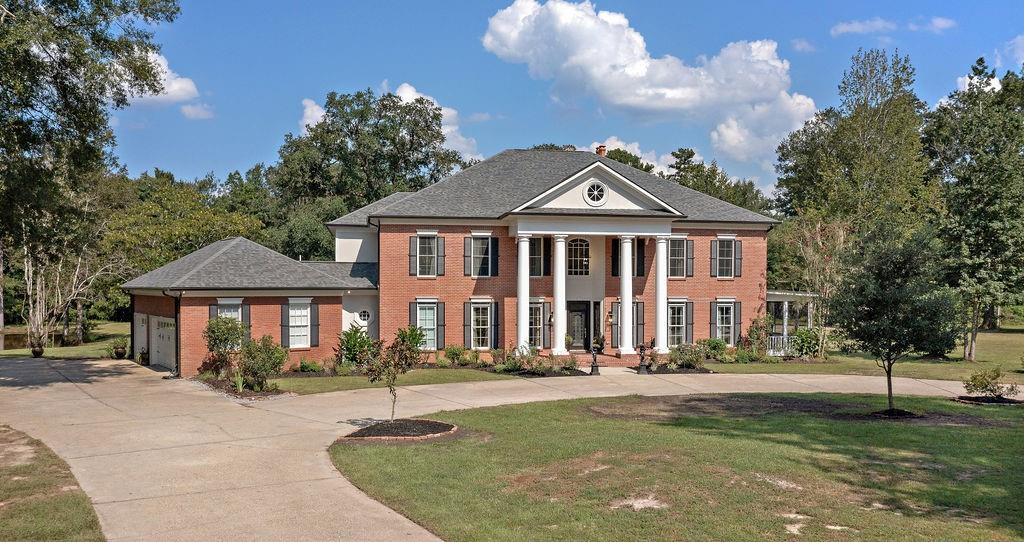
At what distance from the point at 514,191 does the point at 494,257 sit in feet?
12.1

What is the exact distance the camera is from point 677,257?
33469 mm

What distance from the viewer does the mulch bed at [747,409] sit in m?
17.8

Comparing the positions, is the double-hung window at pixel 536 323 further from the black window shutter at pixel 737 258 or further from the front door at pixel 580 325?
the black window shutter at pixel 737 258

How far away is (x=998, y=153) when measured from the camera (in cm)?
3231

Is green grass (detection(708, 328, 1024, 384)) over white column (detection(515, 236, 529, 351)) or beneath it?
beneath

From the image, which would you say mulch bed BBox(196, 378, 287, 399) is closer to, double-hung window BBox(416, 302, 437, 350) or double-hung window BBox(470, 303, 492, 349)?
double-hung window BBox(416, 302, 437, 350)

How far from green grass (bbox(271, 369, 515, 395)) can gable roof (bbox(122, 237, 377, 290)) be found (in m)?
3.98

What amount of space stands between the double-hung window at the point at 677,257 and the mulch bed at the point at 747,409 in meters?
11.6

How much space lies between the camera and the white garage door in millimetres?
27969

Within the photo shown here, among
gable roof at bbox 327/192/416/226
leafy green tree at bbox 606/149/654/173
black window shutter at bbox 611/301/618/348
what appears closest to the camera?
black window shutter at bbox 611/301/618/348

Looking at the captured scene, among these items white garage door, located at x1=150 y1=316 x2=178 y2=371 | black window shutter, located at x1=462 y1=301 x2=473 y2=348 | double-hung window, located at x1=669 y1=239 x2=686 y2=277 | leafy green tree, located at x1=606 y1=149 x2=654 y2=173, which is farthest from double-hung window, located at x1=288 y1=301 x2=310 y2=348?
leafy green tree, located at x1=606 y1=149 x2=654 y2=173

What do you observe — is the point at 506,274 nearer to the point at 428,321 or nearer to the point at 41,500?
the point at 428,321

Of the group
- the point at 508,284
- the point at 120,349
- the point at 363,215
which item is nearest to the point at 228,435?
the point at 508,284

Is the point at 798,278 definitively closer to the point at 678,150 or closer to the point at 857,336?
the point at 857,336
